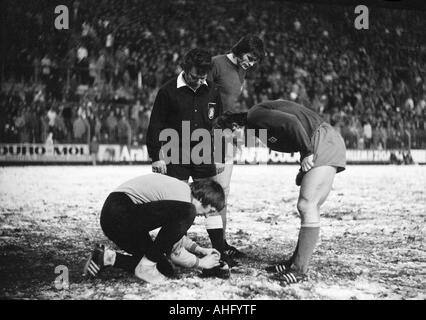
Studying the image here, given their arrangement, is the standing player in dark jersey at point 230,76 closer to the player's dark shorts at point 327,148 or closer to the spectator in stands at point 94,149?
the player's dark shorts at point 327,148

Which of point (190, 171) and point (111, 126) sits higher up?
point (111, 126)

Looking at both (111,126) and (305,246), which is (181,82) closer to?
(305,246)

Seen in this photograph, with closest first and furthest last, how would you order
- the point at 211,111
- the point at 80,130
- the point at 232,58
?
the point at 211,111, the point at 232,58, the point at 80,130

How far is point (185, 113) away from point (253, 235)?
1011mm

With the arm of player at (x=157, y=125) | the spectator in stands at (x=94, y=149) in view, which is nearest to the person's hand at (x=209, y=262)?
the arm of player at (x=157, y=125)

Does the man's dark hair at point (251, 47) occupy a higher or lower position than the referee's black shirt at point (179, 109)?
higher

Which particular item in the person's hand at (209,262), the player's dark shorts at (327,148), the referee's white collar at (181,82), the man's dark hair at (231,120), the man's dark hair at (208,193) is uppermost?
the referee's white collar at (181,82)

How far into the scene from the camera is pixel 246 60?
273 centimetres

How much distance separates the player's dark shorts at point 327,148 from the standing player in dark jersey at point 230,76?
19.8 inches

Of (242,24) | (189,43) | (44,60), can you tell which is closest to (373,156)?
(242,24)

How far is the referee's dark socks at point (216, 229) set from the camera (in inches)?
103

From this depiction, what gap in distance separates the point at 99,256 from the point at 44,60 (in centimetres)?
161

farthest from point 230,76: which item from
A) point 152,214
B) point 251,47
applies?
point 152,214

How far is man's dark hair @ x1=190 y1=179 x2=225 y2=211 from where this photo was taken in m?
2.32
